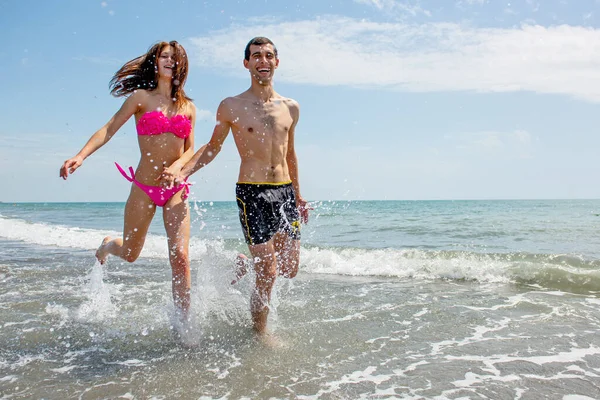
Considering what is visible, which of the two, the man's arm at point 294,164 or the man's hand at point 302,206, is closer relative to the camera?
the man's arm at point 294,164

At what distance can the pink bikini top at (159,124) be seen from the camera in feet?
14.1

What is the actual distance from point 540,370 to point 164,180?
322 cm

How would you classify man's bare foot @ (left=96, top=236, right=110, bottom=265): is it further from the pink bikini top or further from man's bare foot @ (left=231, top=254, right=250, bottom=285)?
the pink bikini top

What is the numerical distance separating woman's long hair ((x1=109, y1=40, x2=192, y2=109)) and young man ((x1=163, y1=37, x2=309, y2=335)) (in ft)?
1.84

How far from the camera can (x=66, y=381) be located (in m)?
3.50

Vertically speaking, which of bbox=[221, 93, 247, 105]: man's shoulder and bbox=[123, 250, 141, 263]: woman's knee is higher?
bbox=[221, 93, 247, 105]: man's shoulder

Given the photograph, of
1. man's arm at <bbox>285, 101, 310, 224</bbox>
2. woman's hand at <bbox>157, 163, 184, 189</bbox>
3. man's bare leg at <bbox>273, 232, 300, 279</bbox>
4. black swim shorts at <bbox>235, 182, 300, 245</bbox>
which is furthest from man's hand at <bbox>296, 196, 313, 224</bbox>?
woman's hand at <bbox>157, 163, 184, 189</bbox>

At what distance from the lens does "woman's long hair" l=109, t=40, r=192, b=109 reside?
4398mm

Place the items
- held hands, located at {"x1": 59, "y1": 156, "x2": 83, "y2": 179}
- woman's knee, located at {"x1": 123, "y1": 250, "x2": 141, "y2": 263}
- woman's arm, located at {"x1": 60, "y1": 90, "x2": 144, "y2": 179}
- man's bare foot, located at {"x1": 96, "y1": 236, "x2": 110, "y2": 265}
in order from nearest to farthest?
1. held hands, located at {"x1": 59, "y1": 156, "x2": 83, "y2": 179}
2. woman's arm, located at {"x1": 60, "y1": 90, "x2": 144, "y2": 179}
3. woman's knee, located at {"x1": 123, "y1": 250, "x2": 141, "y2": 263}
4. man's bare foot, located at {"x1": 96, "y1": 236, "x2": 110, "y2": 265}

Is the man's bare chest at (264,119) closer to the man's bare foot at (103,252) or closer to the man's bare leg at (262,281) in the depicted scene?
the man's bare leg at (262,281)

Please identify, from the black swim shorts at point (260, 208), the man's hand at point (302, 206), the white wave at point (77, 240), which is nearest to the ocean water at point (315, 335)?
the black swim shorts at point (260, 208)

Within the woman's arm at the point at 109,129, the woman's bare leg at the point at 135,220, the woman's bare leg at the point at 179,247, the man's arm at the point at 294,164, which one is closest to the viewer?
the woman's arm at the point at 109,129

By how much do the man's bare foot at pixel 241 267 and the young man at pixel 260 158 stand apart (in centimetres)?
95

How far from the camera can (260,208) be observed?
163 inches
